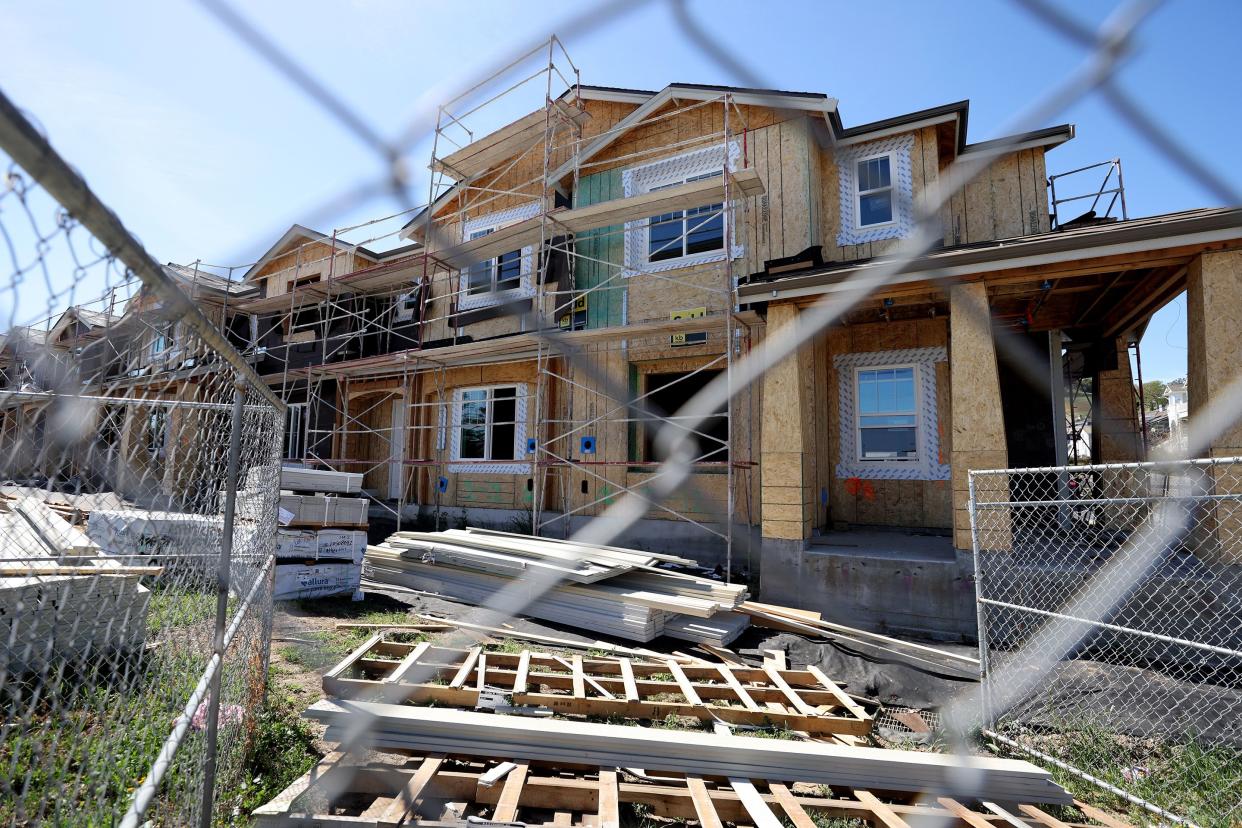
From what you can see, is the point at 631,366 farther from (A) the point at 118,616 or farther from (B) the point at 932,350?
(A) the point at 118,616

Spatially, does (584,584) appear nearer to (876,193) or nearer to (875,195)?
(876,193)

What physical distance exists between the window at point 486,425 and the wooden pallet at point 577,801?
9.63 metres

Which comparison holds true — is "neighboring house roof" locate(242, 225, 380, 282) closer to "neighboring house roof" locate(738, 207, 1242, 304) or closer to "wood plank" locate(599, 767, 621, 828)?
"neighboring house roof" locate(738, 207, 1242, 304)

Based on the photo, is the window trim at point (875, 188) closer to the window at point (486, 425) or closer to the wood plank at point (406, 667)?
the window at point (486, 425)

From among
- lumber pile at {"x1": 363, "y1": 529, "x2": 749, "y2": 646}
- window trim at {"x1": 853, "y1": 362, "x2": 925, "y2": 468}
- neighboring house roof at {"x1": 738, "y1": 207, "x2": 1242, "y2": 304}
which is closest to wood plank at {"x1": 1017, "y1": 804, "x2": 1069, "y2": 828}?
lumber pile at {"x1": 363, "y1": 529, "x2": 749, "y2": 646}

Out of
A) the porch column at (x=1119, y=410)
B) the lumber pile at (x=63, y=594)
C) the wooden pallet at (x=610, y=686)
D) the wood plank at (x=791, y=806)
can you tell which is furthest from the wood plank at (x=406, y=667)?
the porch column at (x=1119, y=410)

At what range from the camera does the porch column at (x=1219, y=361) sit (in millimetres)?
5996

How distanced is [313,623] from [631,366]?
22.7 ft

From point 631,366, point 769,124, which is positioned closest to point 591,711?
point 631,366

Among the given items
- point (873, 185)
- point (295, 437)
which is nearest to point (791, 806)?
point (873, 185)

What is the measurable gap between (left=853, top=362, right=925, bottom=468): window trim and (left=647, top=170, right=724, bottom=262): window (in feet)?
11.6

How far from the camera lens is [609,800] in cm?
328

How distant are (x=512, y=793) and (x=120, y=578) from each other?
4.16 meters

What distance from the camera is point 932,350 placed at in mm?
10141
